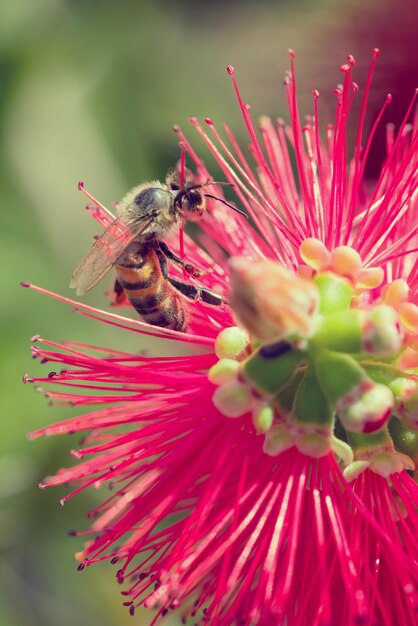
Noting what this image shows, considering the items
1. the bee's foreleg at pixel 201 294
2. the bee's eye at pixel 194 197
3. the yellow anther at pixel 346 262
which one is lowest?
the yellow anther at pixel 346 262

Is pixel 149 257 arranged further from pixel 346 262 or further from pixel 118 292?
pixel 346 262

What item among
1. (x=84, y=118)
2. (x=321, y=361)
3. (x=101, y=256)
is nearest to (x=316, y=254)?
(x=321, y=361)

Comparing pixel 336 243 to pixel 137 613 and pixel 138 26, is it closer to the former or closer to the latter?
pixel 137 613

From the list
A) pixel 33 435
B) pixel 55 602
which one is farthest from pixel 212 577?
pixel 55 602

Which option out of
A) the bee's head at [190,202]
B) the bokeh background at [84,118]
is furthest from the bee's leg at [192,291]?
the bokeh background at [84,118]

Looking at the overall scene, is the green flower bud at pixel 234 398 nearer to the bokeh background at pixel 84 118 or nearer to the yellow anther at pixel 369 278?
the yellow anther at pixel 369 278

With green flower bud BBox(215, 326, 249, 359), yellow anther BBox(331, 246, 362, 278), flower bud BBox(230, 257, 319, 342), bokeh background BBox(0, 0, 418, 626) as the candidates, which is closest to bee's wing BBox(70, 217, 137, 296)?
green flower bud BBox(215, 326, 249, 359)

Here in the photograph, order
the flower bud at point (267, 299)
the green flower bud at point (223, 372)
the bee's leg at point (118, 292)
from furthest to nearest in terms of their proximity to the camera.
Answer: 1. the bee's leg at point (118, 292)
2. the green flower bud at point (223, 372)
3. the flower bud at point (267, 299)
